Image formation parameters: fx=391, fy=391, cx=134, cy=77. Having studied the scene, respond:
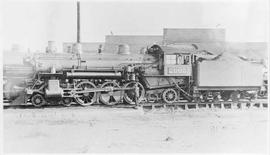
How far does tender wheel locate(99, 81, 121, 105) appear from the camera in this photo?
1320 centimetres

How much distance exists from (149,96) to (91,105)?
2.17 m

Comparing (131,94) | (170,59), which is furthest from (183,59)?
(131,94)

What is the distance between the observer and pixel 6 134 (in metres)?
9.23

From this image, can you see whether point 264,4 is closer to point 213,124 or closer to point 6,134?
point 213,124

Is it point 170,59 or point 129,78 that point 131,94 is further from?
point 170,59

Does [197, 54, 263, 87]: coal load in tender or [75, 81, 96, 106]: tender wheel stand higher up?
[197, 54, 263, 87]: coal load in tender

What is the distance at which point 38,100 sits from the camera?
12.8 metres

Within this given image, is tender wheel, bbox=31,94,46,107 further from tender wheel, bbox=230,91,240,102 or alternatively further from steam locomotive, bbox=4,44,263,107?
tender wheel, bbox=230,91,240,102

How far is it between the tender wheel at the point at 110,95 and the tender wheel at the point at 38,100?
192cm

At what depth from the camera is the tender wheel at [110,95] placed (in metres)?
13.2

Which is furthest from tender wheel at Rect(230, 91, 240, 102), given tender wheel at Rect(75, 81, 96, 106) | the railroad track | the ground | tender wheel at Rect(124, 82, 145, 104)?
tender wheel at Rect(75, 81, 96, 106)

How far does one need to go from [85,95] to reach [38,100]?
1.55 m

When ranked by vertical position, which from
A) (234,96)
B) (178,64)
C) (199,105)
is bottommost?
(199,105)

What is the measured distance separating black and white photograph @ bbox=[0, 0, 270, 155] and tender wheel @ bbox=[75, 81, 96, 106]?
34 mm
